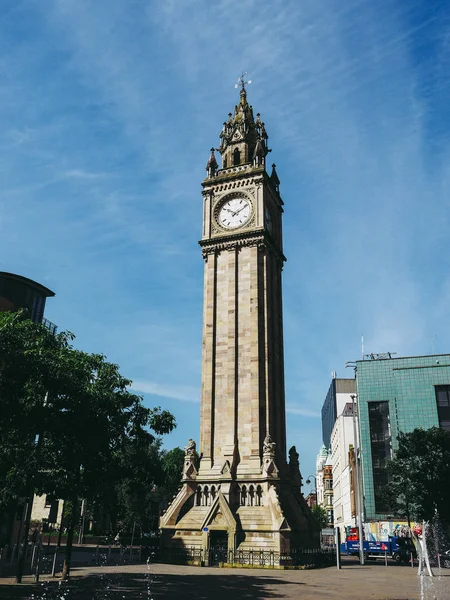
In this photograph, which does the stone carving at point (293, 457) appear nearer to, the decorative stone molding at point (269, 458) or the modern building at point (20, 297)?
the decorative stone molding at point (269, 458)

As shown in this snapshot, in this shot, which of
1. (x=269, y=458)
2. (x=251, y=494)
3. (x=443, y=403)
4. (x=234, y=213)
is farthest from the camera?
(x=443, y=403)

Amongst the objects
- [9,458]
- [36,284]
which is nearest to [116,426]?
[9,458]

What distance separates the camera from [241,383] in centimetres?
4459

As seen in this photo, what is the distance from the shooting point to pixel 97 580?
89.6ft

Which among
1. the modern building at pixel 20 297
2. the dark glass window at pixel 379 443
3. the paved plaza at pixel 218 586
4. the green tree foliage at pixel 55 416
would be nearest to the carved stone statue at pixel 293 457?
the paved plaza at pixel 218 586

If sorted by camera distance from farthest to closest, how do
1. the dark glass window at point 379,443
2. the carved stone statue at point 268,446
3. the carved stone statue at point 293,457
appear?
the dark glass window at point 379,443 → the carved stone statue at point 293,457 → the carved stone statue at point 268,446

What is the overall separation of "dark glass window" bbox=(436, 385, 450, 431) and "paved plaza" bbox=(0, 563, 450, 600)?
143 feet

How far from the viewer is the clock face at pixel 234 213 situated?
50.2 m

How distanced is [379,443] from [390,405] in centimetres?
592

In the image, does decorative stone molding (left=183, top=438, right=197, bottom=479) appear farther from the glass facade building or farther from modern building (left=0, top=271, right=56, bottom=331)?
the glass facade building

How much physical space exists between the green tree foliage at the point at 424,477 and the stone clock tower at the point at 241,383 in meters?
10.5

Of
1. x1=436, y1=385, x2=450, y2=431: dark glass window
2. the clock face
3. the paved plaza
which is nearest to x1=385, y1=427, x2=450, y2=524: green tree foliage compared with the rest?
the paved plaza

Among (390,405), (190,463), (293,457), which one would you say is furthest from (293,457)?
(390,405)

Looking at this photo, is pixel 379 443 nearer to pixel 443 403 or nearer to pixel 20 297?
pixel 443 403
